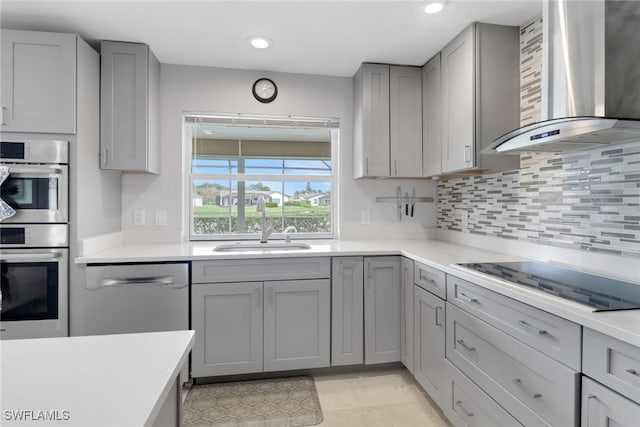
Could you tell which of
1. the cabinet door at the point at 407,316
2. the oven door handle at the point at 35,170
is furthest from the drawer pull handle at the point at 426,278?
the oven door handle at the point at 35,170

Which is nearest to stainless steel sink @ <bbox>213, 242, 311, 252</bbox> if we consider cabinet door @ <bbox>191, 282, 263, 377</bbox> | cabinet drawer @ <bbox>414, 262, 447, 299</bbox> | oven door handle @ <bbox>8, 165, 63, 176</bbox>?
cabinet door @ <bbox>191, 282, 263, 377</bbox>

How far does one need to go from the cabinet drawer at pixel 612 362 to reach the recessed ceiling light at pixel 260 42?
7.41 ft

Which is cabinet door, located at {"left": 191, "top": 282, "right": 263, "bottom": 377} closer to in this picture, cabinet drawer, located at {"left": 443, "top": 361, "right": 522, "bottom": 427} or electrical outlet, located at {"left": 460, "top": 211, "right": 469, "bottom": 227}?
cabinet drawer, located at {"left": 443, "top": 361, "right": 522, "bottom": 427}

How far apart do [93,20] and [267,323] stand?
2.18 metres

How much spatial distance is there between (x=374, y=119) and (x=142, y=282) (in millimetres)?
2027

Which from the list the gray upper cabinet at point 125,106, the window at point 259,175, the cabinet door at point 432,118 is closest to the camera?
the gray upper cabinet at point 125,106

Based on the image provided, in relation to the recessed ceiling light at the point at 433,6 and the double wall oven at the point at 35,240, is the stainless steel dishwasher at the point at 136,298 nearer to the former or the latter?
the double wall oven at the point at 35,240

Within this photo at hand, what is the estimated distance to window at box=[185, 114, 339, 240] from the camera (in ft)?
9.05

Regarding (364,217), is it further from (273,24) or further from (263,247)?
(273,24)

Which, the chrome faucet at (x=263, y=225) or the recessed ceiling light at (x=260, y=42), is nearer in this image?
the recessed ceiling light at (x=260, y=42)

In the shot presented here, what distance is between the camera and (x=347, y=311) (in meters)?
2.24

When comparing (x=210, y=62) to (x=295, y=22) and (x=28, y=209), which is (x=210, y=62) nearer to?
(x=295, y=22)

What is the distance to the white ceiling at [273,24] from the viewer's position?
5.93ft

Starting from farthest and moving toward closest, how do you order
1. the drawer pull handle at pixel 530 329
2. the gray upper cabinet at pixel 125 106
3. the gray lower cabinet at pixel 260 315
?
the gray upper cabinet at pixel 125 106 < the gray lower cabinet at pixel 260 315 < the drawer pull handle at pixel 530 329
